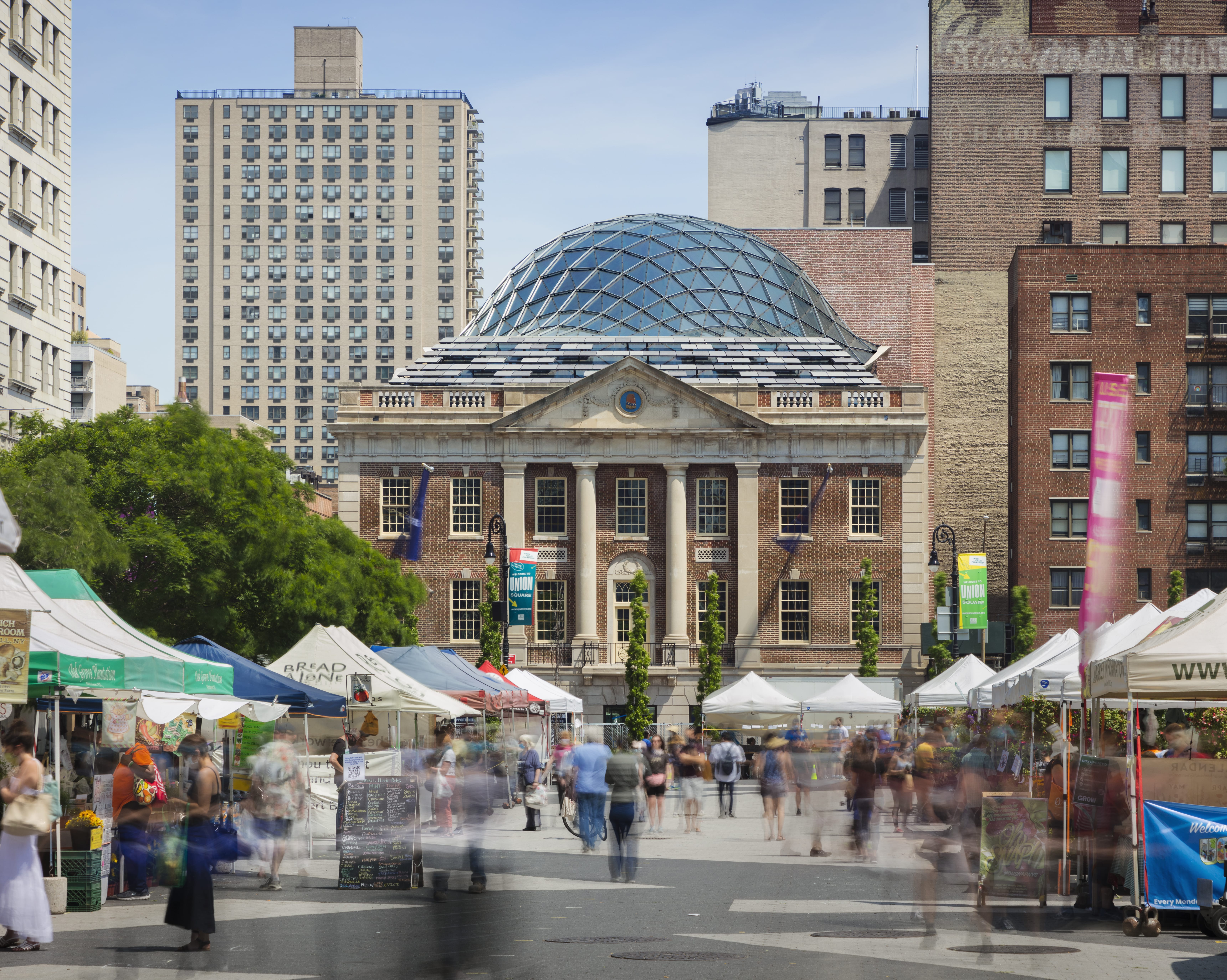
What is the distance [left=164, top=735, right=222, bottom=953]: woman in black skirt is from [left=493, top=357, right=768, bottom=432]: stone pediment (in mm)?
52248

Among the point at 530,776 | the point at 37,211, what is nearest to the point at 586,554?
the point at 37,211

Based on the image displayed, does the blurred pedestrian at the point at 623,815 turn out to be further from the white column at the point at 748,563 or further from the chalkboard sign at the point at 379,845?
the white column at the point at 748,563

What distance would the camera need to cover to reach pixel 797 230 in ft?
280

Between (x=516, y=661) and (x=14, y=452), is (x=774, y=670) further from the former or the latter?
(x=14, y=452)

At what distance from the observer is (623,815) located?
2055cm

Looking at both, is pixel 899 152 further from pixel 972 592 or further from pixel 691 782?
pixel 691 782

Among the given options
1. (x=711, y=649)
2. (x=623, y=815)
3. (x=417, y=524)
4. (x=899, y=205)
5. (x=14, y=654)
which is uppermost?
(x=899, y=205)

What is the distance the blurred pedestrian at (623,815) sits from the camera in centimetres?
2050

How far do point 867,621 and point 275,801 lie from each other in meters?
46.7

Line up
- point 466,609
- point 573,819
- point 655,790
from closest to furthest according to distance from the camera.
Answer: point 655,790 < point 573,819 < point 466,609

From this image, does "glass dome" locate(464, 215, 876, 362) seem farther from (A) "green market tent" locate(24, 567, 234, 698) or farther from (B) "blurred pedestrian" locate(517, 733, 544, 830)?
(A) "green market tent" locate(24, 567, 234, 698)

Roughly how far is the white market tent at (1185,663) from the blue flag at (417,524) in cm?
4551

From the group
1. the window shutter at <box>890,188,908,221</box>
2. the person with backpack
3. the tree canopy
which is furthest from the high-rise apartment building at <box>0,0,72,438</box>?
the window shutter at <box>890,188,908,221</box>

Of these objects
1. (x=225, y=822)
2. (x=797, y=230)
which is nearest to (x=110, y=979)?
(x=225, y=822)
